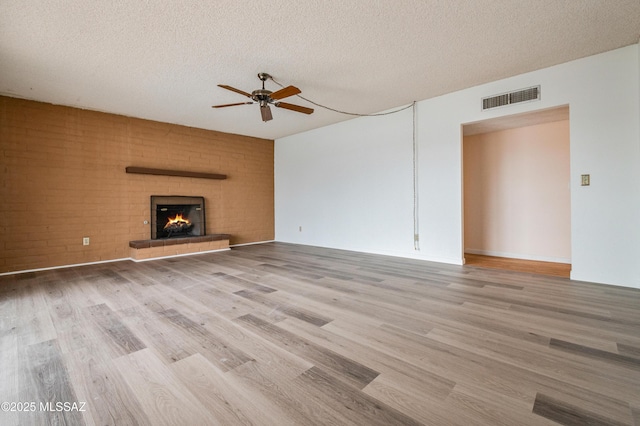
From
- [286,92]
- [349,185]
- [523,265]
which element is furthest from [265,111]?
[523,265]

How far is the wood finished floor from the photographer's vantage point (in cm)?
128

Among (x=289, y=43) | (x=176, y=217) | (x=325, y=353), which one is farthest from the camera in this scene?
(x=176, y=217)

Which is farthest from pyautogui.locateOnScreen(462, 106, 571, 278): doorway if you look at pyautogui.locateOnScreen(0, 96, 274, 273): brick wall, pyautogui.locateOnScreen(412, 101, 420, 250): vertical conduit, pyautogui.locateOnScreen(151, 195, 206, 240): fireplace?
pyautogui.locateOnScreen(0, 96, 274, 273): brick wall

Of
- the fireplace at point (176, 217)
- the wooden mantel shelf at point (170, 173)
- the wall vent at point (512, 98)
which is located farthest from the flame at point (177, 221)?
the wall vent at point (512, 98)

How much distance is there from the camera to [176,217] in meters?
5.82

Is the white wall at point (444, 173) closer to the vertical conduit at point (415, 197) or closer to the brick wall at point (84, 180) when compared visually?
the vertical conduit at point (415, 197)

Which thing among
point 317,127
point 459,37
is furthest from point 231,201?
point 459,37

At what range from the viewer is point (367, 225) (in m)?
5.52

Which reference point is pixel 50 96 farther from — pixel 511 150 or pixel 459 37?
pixel 511 150

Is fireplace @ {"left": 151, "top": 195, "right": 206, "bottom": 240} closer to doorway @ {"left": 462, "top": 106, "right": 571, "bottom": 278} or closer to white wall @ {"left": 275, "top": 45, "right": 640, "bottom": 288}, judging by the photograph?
white wall @ {"left": 275, "top": 45, "right": 640, "bottom": 288}

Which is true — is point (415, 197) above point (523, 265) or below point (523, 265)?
above

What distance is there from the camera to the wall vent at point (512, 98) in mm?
3627

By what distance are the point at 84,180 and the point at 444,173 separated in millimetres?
5949

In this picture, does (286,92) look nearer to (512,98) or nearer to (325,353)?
(325,353)
